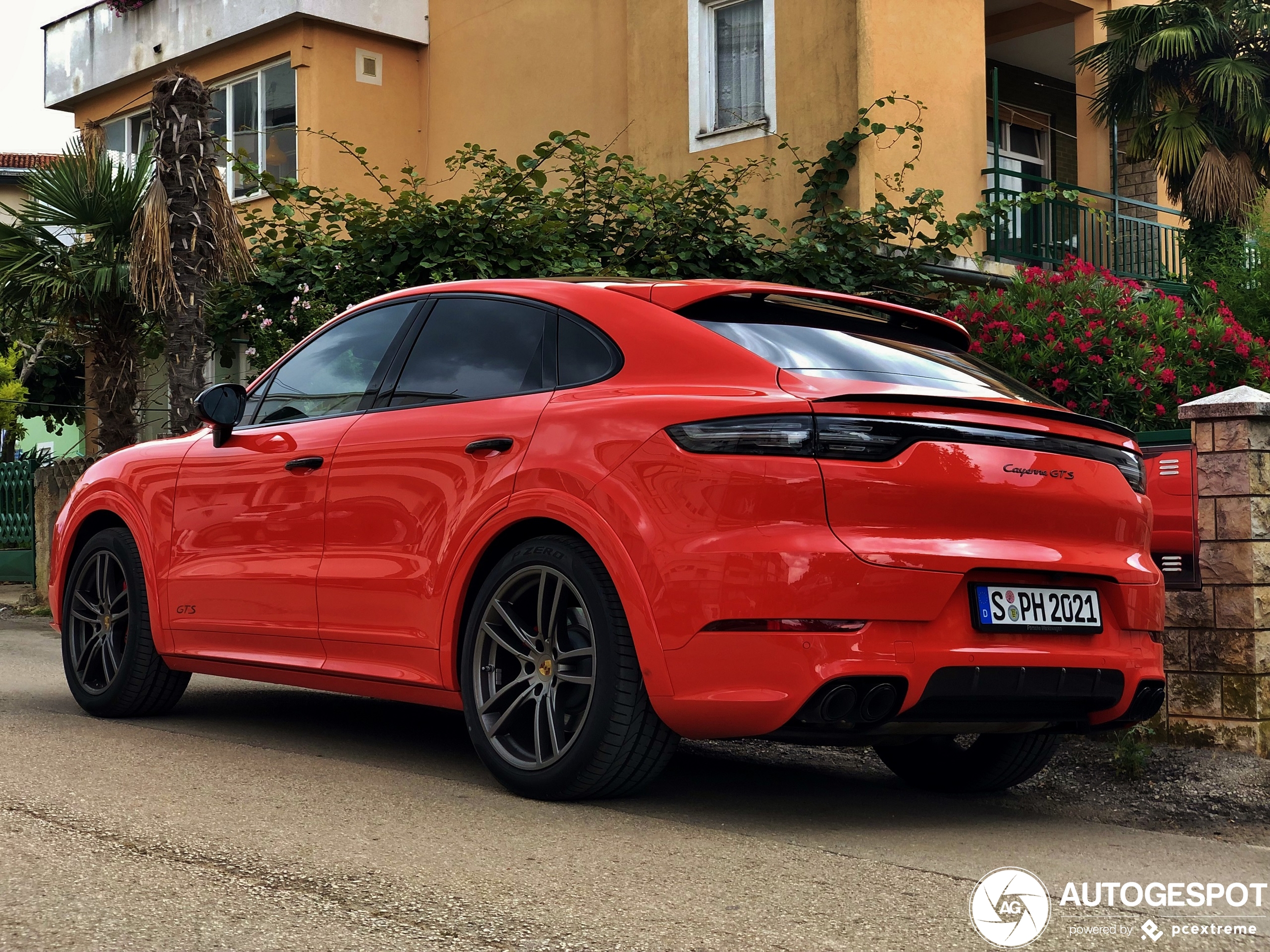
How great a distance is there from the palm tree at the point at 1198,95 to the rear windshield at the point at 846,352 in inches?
455

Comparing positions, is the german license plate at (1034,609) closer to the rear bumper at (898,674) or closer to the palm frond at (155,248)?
the rear bumper at (898,674)

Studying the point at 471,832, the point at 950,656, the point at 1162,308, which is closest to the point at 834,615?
the point at 950,656

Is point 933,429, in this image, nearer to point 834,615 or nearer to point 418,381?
point 834,615

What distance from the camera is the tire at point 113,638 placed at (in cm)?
662

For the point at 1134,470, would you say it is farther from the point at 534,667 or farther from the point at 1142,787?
the point at 534,667

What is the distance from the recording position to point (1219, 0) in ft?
50.6


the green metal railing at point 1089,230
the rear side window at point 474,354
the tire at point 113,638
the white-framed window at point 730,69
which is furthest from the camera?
the green metal railing at point 1089,230

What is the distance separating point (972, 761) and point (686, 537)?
1808mm

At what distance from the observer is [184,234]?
Answer: 1166 centimetres

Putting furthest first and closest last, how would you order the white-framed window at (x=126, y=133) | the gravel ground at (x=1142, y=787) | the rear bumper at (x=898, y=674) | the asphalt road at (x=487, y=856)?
1. the white-framed window at (x=126, y=133)
2. the gravel ground at (x=1142, y=787)
3. the rear bumper at (x=898, y=674)
4. the asphalt road at (x=487, y=856)

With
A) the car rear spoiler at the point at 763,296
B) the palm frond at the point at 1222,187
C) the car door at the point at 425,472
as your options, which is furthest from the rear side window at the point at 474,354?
the palm frond at the point at 1222,187

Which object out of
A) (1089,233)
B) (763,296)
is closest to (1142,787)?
(763,296)

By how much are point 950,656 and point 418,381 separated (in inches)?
89.7
